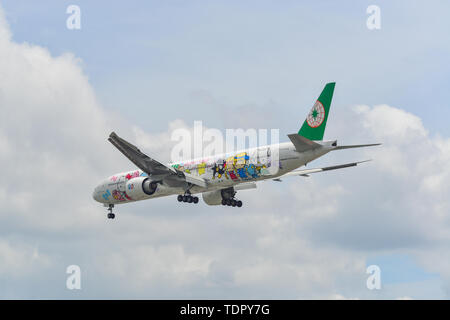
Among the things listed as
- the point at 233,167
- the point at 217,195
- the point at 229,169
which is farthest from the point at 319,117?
the point at 217,195

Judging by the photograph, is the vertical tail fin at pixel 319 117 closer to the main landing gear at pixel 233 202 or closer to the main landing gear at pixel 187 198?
the main landing gear at pixel 187 198

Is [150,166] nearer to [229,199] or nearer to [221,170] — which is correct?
[221,170]

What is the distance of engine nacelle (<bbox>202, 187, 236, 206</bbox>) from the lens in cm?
7750

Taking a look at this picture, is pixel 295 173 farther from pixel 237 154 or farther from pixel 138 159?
pixel 138 159

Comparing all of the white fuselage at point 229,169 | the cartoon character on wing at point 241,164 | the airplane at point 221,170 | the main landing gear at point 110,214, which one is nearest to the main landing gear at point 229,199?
the airplane at point 221,170

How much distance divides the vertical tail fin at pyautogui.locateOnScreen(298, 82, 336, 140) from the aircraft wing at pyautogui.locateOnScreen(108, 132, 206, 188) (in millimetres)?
11193

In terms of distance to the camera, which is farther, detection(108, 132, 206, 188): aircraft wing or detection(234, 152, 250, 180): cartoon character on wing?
detection(108, 132, 206, 188): aircraft wing

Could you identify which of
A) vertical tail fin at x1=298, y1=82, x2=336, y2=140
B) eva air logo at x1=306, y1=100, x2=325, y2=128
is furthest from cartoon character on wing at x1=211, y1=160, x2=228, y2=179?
eva air logo at x1=306, y1=100, x2=325, y2=128

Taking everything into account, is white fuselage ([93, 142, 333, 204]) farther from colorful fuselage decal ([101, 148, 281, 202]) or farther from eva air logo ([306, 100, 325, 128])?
eva air logo ([306, 100, 325, 128])

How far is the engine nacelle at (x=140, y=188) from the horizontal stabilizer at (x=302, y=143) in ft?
51.2

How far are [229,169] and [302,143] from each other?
8161mm

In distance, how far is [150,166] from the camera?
72.3 meters

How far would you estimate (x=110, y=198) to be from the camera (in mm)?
80000
